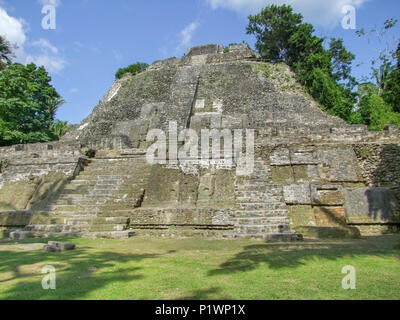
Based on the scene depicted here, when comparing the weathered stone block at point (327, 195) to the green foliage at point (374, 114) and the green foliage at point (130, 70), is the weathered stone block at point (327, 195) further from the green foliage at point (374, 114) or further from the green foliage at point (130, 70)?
the green foliage at point (130, 70)

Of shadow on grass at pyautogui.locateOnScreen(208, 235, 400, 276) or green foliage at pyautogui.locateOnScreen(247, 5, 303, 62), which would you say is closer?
shadow on grass at pyautogui.locateOnScreen(208, 235, 400, 276)

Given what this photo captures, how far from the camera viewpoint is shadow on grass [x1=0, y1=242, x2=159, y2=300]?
294 cm

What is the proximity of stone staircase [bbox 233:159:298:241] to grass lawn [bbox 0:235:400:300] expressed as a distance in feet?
2.90

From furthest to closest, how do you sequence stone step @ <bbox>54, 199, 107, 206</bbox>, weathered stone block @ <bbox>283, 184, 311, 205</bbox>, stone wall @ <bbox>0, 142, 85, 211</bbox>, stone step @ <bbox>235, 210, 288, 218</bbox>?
stone wall @ <bbox>0, 142, 85, 211</bbox> → stone step @ <bbox>54, 199, 107, 206</bbox> → weathered stone block @ <bbox>283, 184, 311, 205</bbox> → stone step @ <bbox>235, 210, 288, 218</bbox>

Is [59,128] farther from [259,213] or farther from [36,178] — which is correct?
[259,213]

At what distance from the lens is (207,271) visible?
370cm

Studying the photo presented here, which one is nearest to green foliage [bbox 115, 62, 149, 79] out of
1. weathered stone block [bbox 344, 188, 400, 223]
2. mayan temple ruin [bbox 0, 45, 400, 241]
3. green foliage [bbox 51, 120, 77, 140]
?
green foliage [bbox 51, 120, 77, 140]

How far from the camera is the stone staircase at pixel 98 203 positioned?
24.5 ft

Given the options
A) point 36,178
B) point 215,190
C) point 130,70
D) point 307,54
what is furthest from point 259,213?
point 130,70

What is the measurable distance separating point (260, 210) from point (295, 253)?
2.57 metres

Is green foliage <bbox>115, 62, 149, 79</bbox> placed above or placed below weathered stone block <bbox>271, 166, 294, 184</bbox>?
above

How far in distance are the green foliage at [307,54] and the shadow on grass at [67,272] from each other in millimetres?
16459

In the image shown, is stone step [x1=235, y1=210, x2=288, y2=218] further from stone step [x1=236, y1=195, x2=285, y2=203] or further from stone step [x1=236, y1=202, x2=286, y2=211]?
stone step [x1=236, y1=195, x2=285, y2=203]

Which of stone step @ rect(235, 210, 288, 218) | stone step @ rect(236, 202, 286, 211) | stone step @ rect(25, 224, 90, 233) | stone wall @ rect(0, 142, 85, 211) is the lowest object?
stone step @ rect(25, 224, 90, 233)
